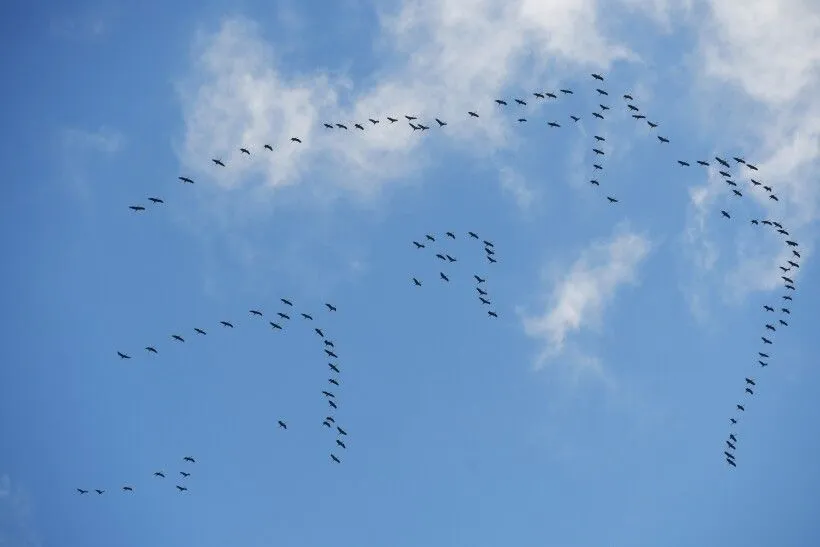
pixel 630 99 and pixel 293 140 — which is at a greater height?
pixel 630 99

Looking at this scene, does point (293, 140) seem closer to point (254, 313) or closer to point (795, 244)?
point (254, 313)

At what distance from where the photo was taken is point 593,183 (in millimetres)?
111312

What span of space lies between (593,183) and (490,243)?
12.8m

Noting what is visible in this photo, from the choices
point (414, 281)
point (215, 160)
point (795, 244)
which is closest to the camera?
point (215, 160)

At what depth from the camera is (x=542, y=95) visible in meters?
111

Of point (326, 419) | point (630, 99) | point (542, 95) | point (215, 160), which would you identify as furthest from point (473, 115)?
point (326, 419)

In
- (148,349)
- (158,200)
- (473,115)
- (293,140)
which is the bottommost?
(148,349)

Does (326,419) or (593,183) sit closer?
(593,183)

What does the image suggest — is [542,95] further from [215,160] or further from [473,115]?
[215,160]

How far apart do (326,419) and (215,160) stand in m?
33.2

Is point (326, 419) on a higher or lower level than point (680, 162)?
lower

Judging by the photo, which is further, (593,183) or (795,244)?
(795,244)

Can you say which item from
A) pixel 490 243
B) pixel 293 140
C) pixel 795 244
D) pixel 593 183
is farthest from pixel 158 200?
pixel 795 244

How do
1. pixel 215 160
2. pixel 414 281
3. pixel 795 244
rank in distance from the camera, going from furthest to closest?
pixel 795 244 < pixel 414 281 < pixel 215 160
